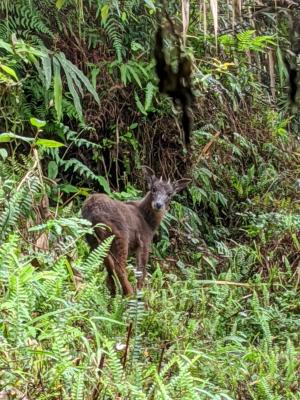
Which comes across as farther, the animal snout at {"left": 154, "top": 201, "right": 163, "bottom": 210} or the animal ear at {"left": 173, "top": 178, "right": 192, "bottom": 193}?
the animal ear at {"left": 173, "top": 178, "right": 192, "bottom": 193}

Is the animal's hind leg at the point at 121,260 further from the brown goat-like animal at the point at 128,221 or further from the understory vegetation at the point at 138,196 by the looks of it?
the understory vegetation at the point at 138,196

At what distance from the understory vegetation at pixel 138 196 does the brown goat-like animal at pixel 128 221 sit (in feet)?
0.46

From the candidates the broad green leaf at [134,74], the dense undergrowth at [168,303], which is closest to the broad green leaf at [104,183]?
the dense undergrowth at [168,303]

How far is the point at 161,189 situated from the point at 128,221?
2.71ft

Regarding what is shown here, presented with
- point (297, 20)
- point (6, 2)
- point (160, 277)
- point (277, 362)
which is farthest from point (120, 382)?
point (6, 2)

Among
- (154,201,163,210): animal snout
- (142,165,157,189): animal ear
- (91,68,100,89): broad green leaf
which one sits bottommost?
(154,201,163,210): animal snout

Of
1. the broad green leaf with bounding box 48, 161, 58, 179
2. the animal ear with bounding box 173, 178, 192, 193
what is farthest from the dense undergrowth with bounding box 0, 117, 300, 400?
the broad green leaf with bounding box 48, 161, 58, 179

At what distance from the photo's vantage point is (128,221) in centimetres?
702

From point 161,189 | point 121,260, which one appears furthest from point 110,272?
point 161,189

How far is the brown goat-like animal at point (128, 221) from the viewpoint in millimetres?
6250

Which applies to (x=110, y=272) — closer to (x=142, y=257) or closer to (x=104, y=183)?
(x=142, y=257)

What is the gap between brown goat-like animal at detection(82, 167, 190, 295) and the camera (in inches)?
246

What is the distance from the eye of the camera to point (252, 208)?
29.4 feet

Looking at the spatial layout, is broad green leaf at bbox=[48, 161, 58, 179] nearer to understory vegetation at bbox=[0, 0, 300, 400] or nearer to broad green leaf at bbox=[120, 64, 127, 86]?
understory vegetation at bbox=[0, 0, 300, 400]
